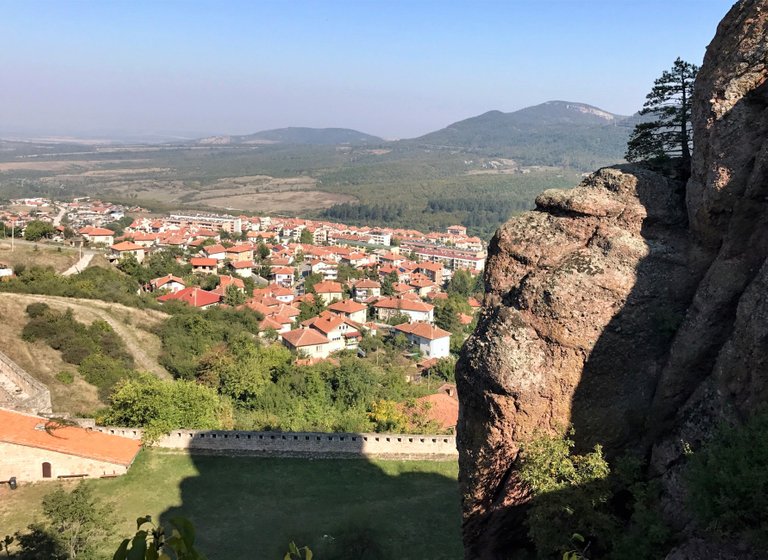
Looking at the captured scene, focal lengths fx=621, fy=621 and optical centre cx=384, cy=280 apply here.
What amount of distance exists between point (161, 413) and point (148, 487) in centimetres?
390

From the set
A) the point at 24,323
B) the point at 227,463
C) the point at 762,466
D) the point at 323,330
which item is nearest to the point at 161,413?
the point at 227,463

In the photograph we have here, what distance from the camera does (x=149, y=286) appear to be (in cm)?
5894

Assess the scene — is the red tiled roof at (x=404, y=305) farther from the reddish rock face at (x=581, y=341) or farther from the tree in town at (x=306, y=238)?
the reddish rock face at (x=581, y=341)

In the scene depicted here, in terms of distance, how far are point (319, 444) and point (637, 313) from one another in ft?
50.5

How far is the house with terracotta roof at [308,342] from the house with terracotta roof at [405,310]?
1554 cm

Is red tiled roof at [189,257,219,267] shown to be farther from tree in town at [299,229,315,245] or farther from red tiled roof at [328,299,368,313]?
tree in town at [299,229,315,245]

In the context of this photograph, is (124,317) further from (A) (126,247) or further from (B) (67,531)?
(A) (126,247)

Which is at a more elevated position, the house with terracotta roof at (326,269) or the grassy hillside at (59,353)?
the grassy hillside at (59,353)

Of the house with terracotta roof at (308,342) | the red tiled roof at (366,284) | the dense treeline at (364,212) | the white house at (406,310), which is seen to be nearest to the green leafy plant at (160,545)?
the house with terracotta roof at (308,342)

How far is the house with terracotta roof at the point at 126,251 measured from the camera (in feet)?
224

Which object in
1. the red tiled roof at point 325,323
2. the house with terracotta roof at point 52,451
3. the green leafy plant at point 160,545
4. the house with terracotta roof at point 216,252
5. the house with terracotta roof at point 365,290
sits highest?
the green leafy plant at point 160,545

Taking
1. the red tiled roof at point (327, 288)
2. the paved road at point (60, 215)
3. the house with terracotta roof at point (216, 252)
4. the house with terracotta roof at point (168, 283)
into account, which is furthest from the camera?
the paved road at point (60, 215)

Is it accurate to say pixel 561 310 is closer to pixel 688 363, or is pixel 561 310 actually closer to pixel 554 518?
pixel 688 363

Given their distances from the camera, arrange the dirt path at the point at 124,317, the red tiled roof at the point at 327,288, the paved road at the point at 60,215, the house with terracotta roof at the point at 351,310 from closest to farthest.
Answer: the dirt path at the point at 124,317 < the house with terracotta roof at the point at 351,310 < the red tiled roof at the point at 327,288 < the paved road at the point at 60,215
